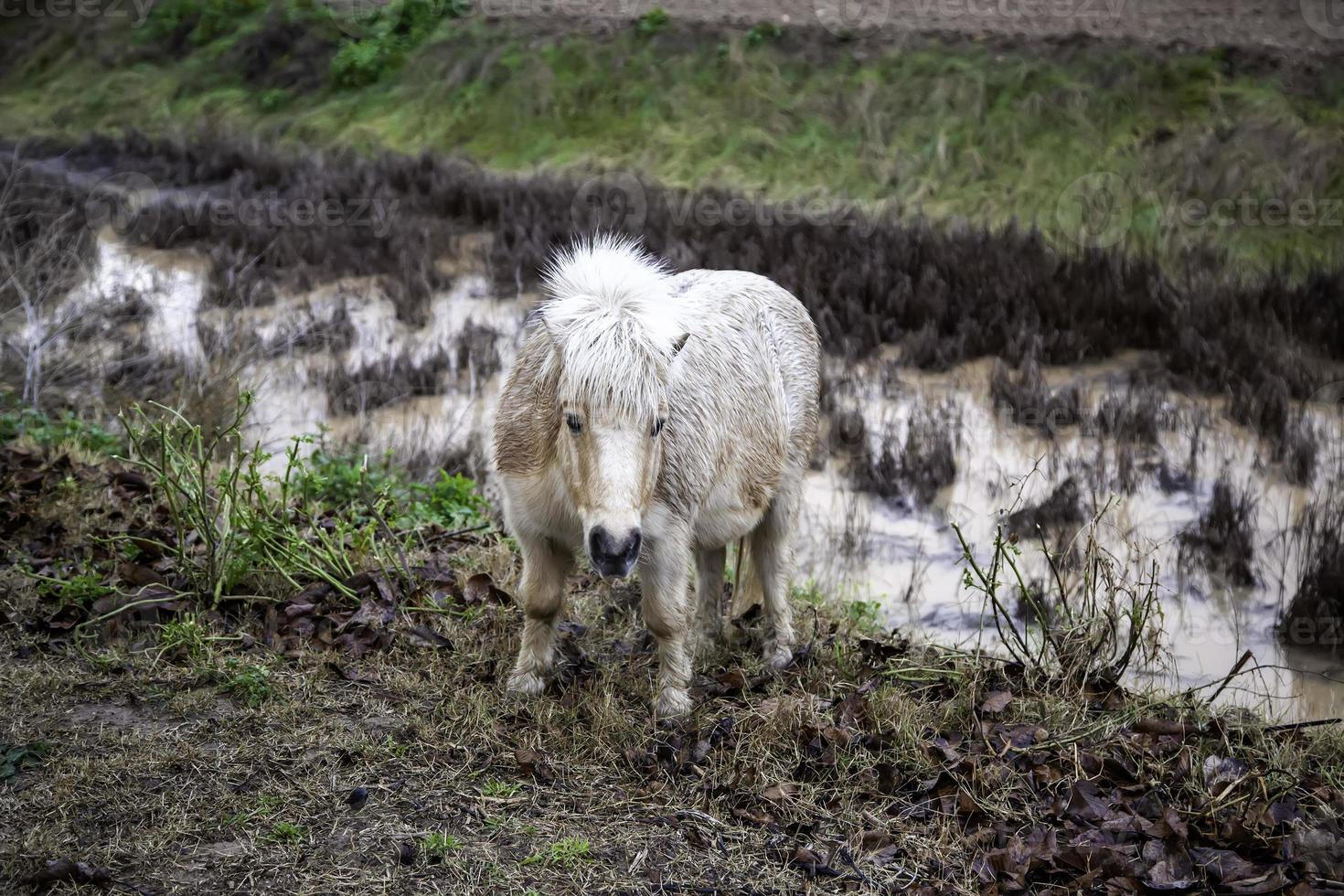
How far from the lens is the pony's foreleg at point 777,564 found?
197 inches

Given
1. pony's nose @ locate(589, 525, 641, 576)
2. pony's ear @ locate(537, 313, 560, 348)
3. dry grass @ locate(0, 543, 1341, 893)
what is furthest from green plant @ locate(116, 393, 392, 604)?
pony's nose @ locate(589, 525, 641, 576)

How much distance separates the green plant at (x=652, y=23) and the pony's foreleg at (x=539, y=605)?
→ 50.3 feet

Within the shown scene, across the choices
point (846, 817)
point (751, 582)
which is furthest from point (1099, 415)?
point (846, 817)

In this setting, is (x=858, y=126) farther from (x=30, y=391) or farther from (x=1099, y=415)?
(x=30, y=391)

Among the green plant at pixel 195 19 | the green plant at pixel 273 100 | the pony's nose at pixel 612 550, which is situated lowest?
the pony's nose at pixel 612 550

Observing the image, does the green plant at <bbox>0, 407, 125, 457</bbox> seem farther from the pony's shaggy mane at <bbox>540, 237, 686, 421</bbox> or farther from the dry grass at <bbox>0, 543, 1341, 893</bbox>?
the pony's shaggy mane at <bbox>540, 237, 686, 421</bbox>

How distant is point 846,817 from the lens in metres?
3.89

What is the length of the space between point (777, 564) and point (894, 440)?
10.4 feet

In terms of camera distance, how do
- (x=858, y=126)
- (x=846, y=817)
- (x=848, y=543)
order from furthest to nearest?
(x=858, y=126)
(x=848, y=543)
(x=846, y=817)

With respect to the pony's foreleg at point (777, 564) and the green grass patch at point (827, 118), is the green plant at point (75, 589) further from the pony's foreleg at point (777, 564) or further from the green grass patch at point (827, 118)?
the green grass patch at point (827, 118)

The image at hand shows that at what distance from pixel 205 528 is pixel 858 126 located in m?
12.2

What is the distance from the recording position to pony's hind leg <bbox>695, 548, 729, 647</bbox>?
16.8ft

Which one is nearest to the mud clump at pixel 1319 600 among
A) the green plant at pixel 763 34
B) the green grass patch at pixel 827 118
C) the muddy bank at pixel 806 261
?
the muddy bank at pixel 806 261

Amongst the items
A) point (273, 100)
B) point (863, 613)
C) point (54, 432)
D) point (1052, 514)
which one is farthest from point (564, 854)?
point (273, 100)
